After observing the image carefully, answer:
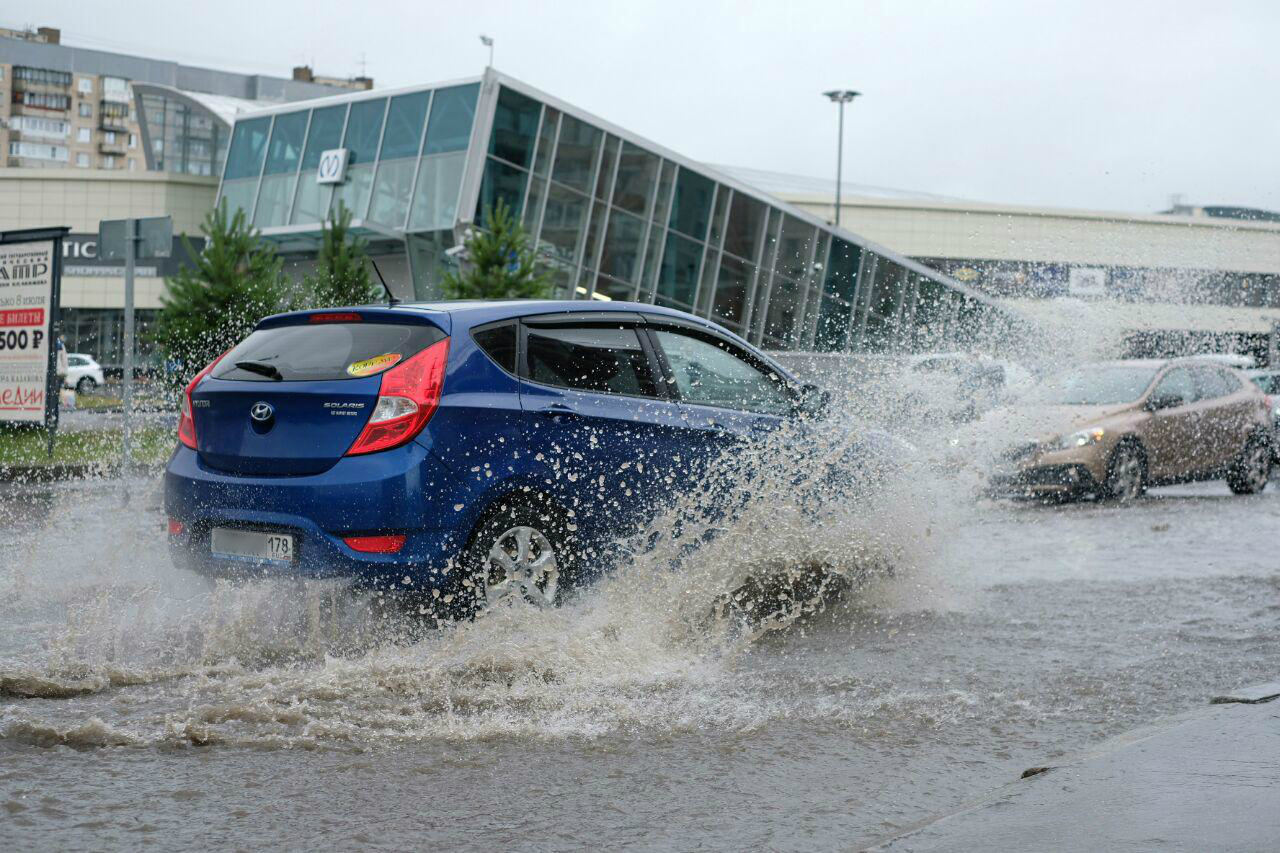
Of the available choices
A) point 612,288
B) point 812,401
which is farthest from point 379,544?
point 612,288

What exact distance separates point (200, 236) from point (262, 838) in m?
59.5

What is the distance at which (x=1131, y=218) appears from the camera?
77688mm

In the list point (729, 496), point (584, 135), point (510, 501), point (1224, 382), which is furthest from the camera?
point (584, 135)

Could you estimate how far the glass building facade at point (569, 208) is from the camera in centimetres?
3591

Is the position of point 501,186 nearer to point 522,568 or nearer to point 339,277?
point 339,277

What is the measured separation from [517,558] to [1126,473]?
391 inches

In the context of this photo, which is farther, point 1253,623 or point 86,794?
point 1253,623

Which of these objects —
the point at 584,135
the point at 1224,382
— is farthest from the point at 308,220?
the point at 1224,382

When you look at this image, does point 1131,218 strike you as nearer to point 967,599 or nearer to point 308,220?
point 308,220

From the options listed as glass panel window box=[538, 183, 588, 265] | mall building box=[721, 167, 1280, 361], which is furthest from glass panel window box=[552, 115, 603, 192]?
mall building box=[721, 167, 1280, 361]

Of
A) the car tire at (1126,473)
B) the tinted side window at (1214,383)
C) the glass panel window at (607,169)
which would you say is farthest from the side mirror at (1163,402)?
the glass panel window at (607,169)

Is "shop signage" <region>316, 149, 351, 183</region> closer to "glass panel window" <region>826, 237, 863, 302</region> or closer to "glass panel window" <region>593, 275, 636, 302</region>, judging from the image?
"glass panel window" <region>593, 275, 636, 302</region>

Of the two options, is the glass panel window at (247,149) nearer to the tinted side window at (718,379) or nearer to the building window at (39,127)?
the tinted side window at (718,379)

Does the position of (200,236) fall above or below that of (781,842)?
above
